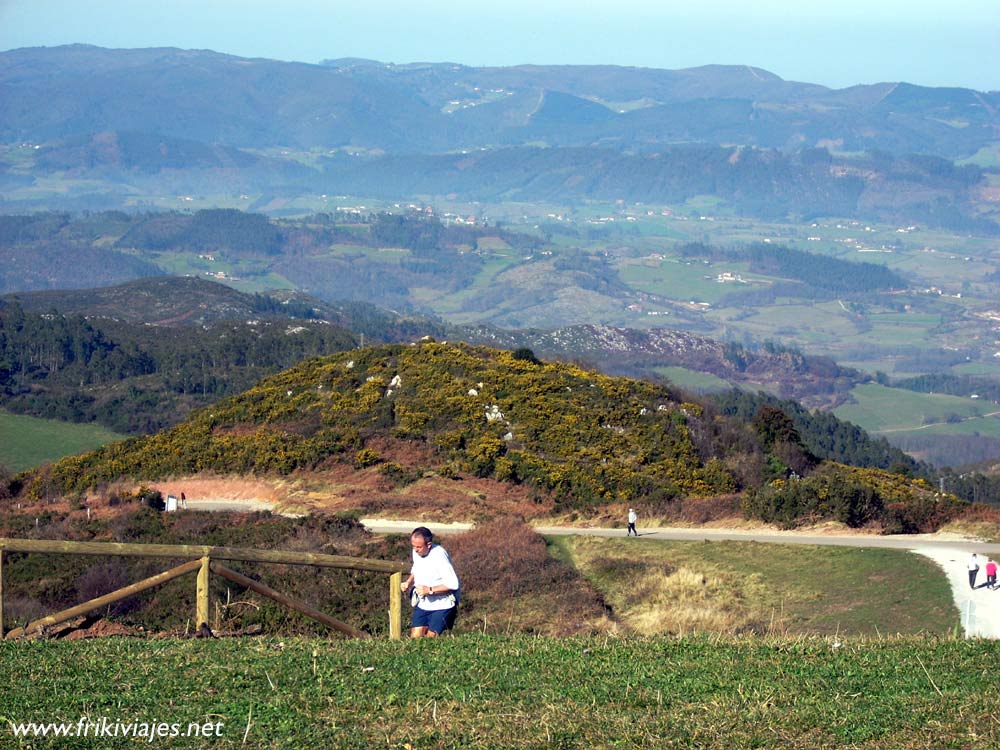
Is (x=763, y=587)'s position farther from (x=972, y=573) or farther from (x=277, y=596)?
(x=277, y=596)

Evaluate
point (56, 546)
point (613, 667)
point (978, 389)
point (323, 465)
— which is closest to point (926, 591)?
point (613, 667)

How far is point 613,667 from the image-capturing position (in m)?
9.66

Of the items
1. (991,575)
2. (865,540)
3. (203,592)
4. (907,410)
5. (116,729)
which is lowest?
(907,410)

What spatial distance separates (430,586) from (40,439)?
48.0 metres

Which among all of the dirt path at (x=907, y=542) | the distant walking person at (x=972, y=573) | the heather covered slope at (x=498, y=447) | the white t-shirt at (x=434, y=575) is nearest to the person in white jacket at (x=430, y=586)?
the white t-shirt at (x=434, y=575)

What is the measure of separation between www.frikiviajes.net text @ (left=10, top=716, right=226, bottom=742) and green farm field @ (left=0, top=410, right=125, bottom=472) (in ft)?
137

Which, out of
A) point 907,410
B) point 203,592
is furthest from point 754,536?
point 907,410

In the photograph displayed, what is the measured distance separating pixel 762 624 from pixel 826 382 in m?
135

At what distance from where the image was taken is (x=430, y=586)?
11383mm

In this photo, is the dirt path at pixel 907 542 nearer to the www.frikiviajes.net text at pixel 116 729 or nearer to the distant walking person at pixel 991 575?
the distant walking person at pixel 991 575

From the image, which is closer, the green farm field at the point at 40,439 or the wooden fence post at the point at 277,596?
the wooden fence post at the point at 277,596

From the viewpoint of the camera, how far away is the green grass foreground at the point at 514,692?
7.79 meters

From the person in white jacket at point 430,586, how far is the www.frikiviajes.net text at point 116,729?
3636 millimetres

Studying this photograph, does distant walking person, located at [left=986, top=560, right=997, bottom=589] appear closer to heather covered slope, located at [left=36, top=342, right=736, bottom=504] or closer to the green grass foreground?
the green grass foreground
